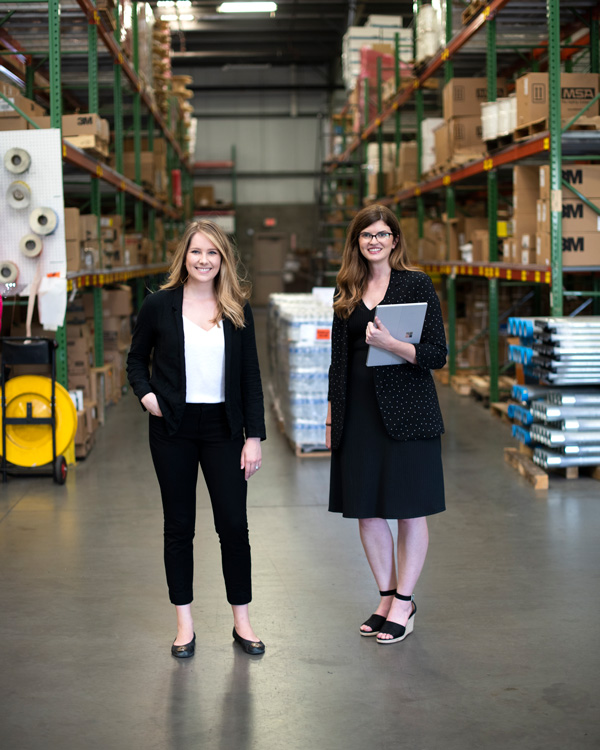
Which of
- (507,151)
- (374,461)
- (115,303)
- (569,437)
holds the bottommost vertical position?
(569,437)

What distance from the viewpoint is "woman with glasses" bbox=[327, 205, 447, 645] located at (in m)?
3.47

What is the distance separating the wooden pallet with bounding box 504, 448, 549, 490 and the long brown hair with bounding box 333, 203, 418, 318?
310 centimetres

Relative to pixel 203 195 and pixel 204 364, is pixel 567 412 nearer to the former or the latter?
pixel 204 364

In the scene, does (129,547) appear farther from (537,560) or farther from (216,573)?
(537,560)

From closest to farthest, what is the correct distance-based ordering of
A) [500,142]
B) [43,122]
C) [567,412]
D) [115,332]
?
[567,412], [43,122], [500,142], [115,332]

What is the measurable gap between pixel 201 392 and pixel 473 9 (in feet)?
22.3

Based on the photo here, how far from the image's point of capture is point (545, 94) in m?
7.33

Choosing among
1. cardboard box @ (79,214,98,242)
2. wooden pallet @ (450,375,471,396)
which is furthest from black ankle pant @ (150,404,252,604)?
wooden pallet @ (450,375,471,396)

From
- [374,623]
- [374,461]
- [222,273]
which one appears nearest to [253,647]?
[374,623]

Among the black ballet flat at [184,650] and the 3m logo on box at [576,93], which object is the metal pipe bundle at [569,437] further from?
the black ballet flat at [184,650]

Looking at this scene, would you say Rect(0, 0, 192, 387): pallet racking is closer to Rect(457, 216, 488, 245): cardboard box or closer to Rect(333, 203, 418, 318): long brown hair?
Rect(333, 203, 418, 318): long brown hair

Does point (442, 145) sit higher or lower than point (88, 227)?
higher

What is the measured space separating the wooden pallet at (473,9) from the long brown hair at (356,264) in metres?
5.82

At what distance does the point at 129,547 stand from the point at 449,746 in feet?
8.60
